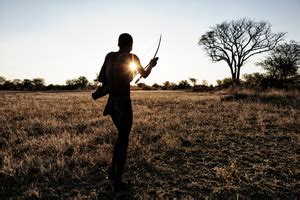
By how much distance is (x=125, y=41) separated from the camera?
158 inches

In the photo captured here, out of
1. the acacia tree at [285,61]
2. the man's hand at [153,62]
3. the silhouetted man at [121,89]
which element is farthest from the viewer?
the acacia tree at [285,61]

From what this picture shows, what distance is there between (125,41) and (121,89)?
2.08 feet

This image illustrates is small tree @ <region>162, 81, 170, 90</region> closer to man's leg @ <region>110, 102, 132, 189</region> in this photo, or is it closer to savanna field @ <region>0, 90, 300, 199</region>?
savanna field @ <region>0, 90, 300, 199</region>

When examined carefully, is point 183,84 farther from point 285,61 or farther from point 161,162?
point 161,162

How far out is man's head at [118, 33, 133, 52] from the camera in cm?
400

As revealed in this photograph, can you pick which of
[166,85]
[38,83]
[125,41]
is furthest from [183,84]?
[125,41]

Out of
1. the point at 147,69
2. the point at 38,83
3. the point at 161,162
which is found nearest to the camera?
the point at 147,69

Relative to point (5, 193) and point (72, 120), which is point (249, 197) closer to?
point (5, 193)

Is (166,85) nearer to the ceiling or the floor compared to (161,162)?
nearer to the ceiling

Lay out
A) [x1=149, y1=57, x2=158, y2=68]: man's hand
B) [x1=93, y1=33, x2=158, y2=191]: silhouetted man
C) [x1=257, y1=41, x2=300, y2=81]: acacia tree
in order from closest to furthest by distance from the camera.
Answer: [x1=93, y1=33, x2=158, y2=191]: silhouetted man < [x1=149, y1=57, x2=158, y2=68]: man's hand < [x1=257, y1=41, x2=300, y2=81]: acacia tree

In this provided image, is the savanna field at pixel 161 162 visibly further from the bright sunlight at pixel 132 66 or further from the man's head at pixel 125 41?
the man's head at pixel 125 41

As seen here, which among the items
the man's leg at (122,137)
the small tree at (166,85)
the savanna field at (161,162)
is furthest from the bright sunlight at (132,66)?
the small tree at (166,85)

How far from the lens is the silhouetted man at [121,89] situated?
394 centimetres

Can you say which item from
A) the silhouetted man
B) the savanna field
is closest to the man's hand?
the silhouetted man
